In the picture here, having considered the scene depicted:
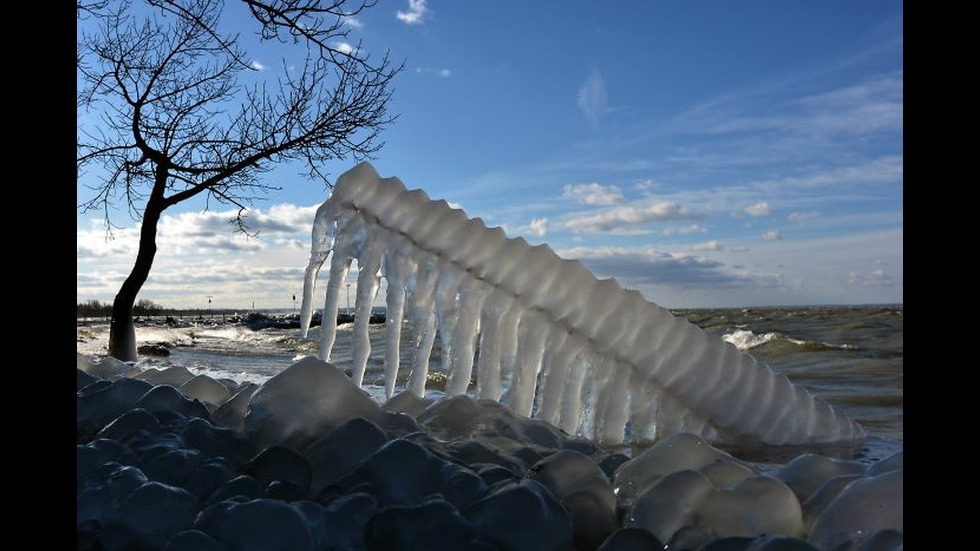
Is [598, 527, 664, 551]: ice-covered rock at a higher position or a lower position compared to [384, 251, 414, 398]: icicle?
lower

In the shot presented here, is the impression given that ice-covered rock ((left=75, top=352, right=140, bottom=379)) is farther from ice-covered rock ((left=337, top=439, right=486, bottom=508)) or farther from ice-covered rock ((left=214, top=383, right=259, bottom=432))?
ice-covered rock ((left=337, top=439, right=486, bottom=508))

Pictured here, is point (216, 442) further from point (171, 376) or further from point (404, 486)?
point (171, 376)

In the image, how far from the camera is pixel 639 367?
7.48ft

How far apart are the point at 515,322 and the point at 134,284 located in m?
6.66

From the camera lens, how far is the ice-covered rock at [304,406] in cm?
152

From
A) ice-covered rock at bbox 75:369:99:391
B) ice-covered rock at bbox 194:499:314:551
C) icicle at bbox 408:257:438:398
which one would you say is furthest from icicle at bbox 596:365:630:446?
ice-covered rock at bbox 75:369:99:391

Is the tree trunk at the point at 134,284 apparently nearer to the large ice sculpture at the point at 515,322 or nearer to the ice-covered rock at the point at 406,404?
the large ice sculpture at the point at 515,322

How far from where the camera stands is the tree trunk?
24.0 ft

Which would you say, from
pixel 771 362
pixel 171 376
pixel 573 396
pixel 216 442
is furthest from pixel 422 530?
pixel 771 362

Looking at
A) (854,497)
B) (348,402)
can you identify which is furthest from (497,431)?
(854,497)

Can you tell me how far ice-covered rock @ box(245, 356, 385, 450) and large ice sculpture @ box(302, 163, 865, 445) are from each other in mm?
605

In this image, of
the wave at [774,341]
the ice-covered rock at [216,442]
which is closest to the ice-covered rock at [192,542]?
the ice-covered rock at [216,442]
